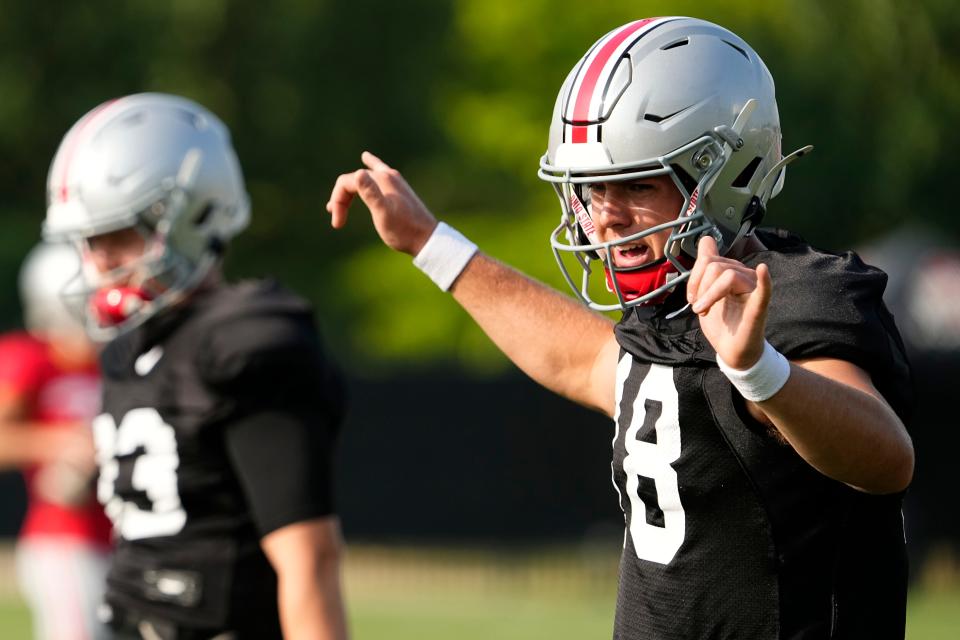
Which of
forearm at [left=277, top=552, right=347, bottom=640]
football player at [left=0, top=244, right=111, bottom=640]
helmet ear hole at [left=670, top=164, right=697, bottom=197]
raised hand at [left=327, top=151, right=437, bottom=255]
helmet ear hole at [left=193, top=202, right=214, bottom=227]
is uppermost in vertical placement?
helmet ear hole at [left=670, top=164, right=697, bottom=197]

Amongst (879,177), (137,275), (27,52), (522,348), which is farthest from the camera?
(27,52)

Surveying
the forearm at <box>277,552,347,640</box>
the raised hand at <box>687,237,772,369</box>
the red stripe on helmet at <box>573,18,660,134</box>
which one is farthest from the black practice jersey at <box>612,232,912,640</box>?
the forearm at <box>277,552,347,640</box>

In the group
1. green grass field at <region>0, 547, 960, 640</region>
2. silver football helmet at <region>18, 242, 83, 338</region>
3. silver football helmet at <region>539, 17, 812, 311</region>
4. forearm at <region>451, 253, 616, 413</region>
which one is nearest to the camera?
silver football helmet at <region>539, 17, 812, 311</region>

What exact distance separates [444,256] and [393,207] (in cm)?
15

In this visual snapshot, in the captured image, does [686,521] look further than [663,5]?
No

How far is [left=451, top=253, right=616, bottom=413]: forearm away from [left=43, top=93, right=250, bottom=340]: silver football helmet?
0.99 meters

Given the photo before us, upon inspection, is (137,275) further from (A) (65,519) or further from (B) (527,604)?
(B) (527,604)

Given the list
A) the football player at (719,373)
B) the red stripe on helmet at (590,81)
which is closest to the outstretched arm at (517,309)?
the football player at (719,373)

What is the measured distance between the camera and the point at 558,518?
11852 mm

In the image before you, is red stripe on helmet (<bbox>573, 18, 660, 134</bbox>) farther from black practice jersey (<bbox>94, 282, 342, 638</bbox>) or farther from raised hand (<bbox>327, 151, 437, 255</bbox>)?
black practice jersey (<bbox>94, 282, 342, 638</bbox>)

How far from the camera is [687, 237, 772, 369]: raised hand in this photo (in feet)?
8.14

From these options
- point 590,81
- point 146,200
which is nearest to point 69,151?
point 146,200

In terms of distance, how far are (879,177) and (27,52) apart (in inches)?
435

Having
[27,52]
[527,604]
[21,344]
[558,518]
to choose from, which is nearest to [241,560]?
[21,344]
